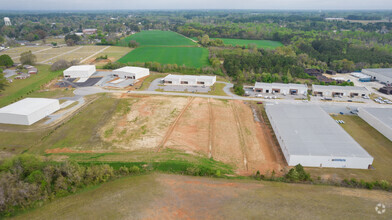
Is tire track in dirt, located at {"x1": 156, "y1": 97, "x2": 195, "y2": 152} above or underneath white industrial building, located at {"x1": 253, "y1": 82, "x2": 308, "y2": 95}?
underneath

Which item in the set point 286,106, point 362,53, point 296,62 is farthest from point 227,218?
point 362,53

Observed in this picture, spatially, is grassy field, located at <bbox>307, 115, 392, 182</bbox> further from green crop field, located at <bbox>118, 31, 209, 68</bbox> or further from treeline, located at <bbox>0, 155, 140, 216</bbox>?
green crop field, located at <bbox>118, 31, 209, 68</bbox>

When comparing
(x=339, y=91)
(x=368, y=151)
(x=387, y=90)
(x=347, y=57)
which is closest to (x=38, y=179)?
(x=368, y=151)

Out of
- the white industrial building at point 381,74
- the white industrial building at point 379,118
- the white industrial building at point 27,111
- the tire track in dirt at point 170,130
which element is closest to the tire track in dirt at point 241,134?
the tire track in dirt at point 170,130

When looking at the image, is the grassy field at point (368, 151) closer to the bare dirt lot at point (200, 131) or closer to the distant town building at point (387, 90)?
the bare dirt lot at point (200, 131)

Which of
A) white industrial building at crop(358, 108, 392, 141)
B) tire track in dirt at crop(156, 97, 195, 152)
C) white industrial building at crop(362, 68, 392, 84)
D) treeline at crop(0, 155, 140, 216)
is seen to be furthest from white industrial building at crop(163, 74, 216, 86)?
white industrial building at crop(362, 68, 392, 84)

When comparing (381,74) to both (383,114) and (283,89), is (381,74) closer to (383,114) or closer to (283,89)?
(383,114)
